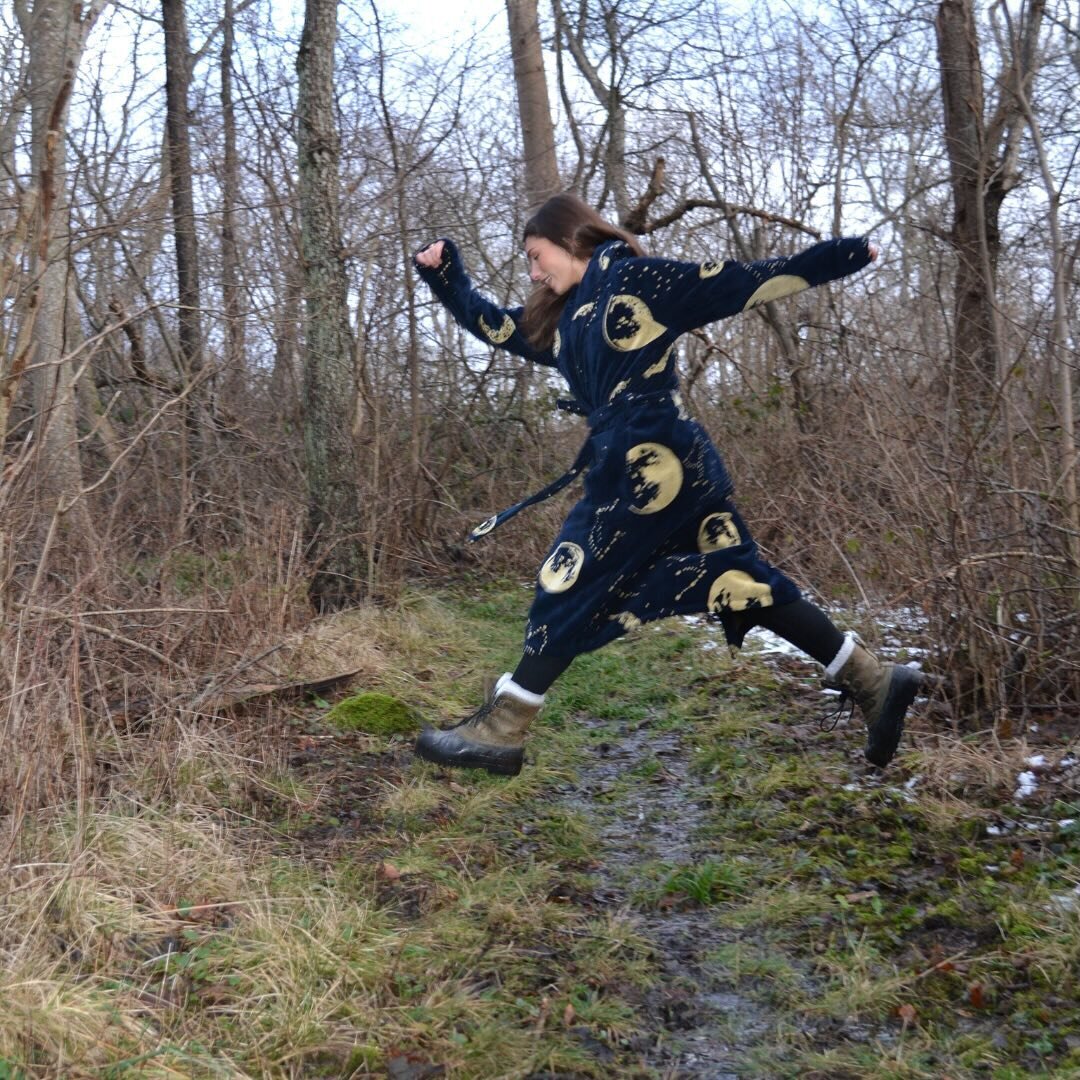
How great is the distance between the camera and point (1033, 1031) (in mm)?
2488

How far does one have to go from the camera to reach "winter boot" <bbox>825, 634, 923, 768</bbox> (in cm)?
366

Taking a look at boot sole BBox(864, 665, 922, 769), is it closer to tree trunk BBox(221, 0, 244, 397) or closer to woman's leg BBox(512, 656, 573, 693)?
woman's leg BBox(512, 656, 573, 693)

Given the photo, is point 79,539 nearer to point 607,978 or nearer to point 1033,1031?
point 607,978

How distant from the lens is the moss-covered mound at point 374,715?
16.1ft

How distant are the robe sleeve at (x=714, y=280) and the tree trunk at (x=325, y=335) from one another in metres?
3.31

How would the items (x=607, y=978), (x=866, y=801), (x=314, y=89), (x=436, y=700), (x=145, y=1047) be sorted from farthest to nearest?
(x=314, y=89) → (x=436, y=700) → (x=866, y=801) → (x=607, y=978) → (x=145, y=1047)

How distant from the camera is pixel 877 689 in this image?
3.69 meters

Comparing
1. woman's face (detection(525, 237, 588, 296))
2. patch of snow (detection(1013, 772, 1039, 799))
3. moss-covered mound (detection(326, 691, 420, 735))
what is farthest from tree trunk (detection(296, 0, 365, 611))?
patch of snow (detection(1013, 772, 1039, 799))

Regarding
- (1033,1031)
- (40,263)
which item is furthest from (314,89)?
(1033,1031)

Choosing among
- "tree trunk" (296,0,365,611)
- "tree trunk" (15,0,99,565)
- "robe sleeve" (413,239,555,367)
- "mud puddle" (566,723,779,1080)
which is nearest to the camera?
"mud puddle" (566,723,779,1080)

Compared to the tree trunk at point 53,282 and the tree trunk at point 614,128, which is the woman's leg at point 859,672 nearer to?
the tree trunk at point 53,282

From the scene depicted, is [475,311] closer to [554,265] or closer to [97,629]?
[554,265]

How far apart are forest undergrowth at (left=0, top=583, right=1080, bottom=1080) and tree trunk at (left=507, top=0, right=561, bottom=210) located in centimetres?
650

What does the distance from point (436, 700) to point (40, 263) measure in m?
2.91
